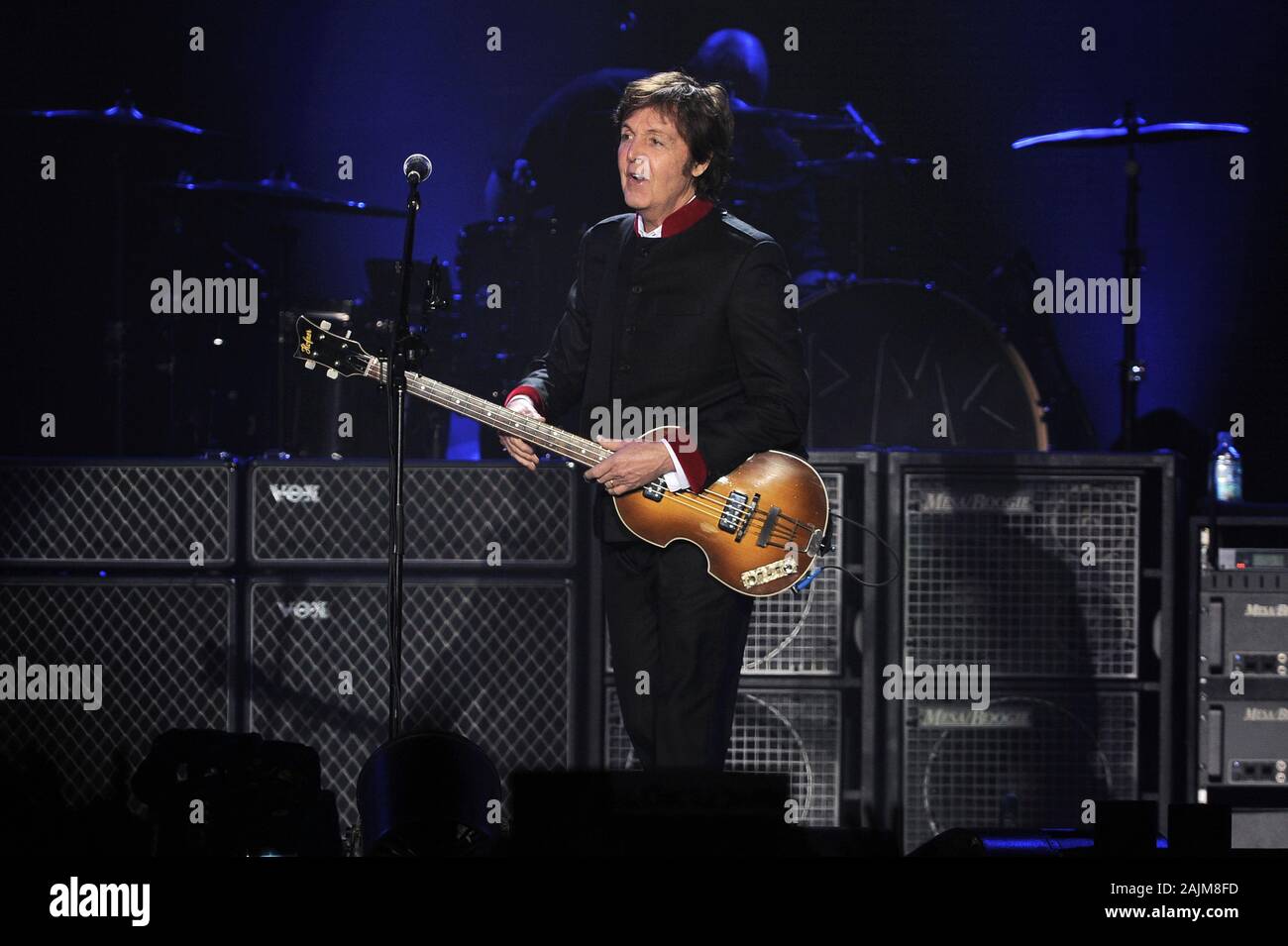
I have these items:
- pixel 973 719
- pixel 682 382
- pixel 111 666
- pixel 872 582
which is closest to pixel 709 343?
pixel 682 382

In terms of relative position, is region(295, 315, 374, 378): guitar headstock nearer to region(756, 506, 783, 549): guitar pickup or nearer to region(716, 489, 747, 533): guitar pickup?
region(716, 489, 747, 533): guitar pickup

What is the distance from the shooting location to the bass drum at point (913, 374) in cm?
636

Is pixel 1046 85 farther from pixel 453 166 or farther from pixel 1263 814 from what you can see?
pixel 1263 814

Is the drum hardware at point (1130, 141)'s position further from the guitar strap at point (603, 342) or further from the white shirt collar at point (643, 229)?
the guitar strap at point (603, 342)

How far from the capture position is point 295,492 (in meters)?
5.25

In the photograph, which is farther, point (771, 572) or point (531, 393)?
point (531, 393)

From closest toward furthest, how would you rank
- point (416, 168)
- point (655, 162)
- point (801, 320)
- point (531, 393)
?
point (416, 168) < point (655, 162) < point (531, 393) < point (801, 320)

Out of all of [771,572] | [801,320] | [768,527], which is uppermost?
[801,320]

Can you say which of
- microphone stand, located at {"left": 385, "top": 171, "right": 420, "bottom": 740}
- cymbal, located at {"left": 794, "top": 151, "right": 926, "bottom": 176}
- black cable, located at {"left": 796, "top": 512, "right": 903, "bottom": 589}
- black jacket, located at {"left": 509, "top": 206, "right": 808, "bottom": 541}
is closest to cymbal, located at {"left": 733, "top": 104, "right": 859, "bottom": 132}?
cymbal, located at {"left": 794, "top": 151, "right": 926, "bottom": 176}

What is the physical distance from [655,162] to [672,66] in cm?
193

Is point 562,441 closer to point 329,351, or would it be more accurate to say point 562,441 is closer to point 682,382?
point 682,382

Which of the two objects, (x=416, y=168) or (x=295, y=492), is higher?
(x=416, y=168)

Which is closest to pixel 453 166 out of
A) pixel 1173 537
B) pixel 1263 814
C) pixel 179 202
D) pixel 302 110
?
pixel 302 110

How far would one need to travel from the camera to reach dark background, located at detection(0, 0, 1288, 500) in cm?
635
